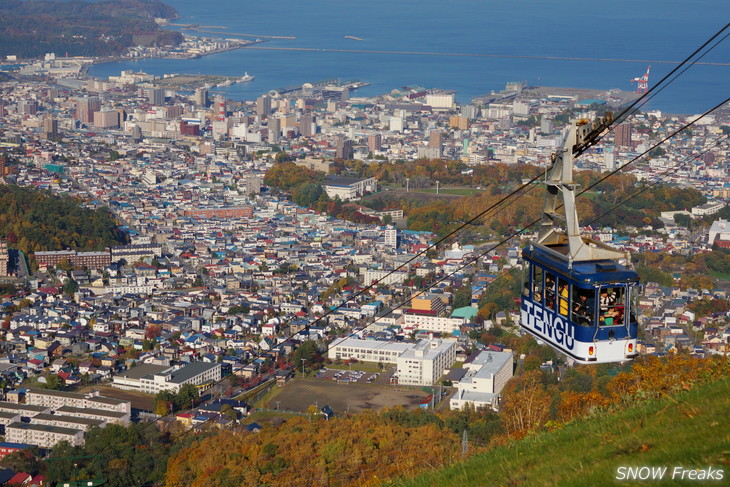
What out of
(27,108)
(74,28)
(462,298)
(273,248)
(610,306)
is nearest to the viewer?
(610,306)

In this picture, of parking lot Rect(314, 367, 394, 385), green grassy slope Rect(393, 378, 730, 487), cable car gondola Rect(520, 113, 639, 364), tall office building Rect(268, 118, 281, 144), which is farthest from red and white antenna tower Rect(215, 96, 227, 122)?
green grassy slope Rect(393, 378, 730, 487)

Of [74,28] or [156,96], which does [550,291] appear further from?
[74,28]

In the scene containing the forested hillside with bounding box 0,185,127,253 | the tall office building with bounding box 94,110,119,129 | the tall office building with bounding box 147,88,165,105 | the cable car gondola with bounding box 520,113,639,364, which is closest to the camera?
the cable car gondola with bounding box 520,113,639,364

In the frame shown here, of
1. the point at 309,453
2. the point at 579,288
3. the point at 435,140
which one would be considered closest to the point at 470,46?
the point at 435,140

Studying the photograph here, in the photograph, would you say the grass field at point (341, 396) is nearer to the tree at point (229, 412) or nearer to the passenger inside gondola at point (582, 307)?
the tree at point (229, 412)

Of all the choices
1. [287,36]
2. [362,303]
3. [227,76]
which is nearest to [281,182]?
[362,303]

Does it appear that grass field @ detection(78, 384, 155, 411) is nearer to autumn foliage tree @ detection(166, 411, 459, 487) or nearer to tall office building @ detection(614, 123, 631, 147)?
autumn foliage tree @ detection(166, 411, 459, 487)
